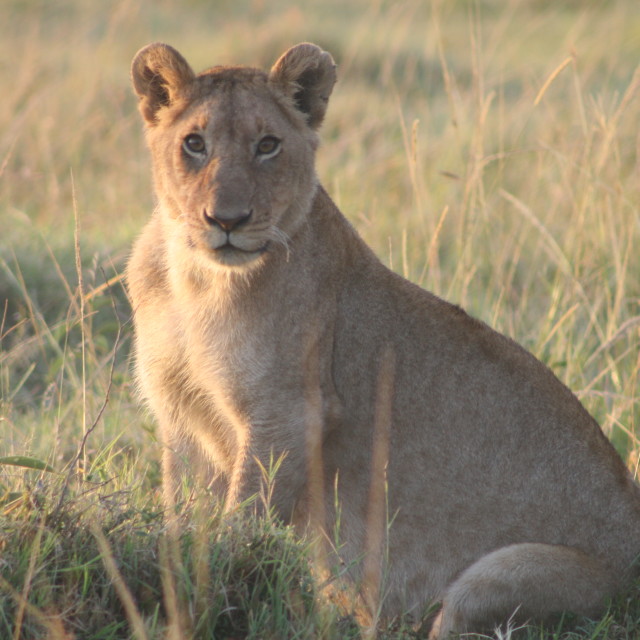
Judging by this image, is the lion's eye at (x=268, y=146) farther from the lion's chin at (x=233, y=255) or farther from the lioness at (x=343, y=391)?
the lion's chin at (x=233, y=255)

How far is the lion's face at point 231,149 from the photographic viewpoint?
3.50m

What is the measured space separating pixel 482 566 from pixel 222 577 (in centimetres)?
94

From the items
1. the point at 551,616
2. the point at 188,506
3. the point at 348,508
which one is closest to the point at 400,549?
the point at 348,508

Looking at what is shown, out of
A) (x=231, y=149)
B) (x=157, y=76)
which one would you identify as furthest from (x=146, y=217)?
(x=231, y=149)

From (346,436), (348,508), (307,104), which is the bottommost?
(348,508)

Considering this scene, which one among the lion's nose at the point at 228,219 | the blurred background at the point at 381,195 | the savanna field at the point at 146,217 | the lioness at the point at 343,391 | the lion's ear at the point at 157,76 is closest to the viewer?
the savanna field at the point at 146,217

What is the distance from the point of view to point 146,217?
817 centimetres

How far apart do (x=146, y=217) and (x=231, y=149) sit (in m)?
4.69

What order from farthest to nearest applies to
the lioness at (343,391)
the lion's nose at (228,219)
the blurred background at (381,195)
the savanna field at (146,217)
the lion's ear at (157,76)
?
1. the blurred background at (381,195)
2. the lion's ear at (157,76)
3. the lioness at (343,391)
4. the lion's nose at (228,219)
5. the savanna field at (146,217)

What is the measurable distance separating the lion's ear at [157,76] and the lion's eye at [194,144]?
237mm

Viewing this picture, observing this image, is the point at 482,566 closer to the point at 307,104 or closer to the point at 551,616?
the point at 551,616

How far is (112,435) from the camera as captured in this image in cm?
497

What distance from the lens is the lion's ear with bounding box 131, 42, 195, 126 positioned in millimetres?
3758

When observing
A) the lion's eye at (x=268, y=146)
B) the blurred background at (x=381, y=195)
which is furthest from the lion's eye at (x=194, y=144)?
the blurred background at (x=381, y=195)
